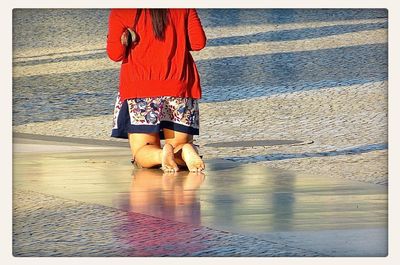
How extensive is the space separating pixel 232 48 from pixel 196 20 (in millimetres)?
11760

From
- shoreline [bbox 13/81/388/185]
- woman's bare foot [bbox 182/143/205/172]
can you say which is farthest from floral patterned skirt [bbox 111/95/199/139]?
shoreline [bbox 13/81/388/185]

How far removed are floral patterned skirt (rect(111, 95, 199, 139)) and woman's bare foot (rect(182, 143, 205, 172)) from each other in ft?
0.95

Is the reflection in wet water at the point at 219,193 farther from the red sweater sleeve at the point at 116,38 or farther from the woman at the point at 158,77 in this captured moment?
the red sweater sleeve at the point at 116,38

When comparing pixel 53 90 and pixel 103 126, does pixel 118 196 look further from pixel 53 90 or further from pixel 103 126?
pixel 53 90

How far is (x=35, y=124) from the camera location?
15.5 meters

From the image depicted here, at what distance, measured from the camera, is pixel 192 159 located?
38.7 feet

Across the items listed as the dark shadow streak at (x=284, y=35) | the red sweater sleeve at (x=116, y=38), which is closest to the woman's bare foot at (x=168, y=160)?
the red sweater sleeve at (x=116, y=38)

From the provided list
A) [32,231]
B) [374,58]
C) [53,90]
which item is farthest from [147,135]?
[374,58]

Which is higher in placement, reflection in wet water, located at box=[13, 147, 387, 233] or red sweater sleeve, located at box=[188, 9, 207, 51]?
red sweater sleeve, located at box=[188, 9, 207, 51]

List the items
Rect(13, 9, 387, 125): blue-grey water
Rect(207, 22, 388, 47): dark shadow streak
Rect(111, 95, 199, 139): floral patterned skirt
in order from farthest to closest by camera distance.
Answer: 1. Rect(207, 22, 388, 47): dark shadow streak
2. Rect(13, 9, 387, 125): blue-grey water
3. Rect(111, 95, 199, 139): floral patterned skirt

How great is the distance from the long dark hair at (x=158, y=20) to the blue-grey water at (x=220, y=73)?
2.83 m

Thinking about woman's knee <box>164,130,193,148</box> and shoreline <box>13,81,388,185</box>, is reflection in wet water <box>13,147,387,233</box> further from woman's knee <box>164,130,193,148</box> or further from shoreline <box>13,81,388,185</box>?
shoreline <box>13,81,388,185</box>

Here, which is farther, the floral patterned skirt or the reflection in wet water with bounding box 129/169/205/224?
the floral patterned skirt

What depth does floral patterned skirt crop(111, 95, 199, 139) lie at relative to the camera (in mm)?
11961
